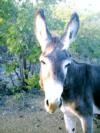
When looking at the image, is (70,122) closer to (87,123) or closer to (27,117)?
(87,123)

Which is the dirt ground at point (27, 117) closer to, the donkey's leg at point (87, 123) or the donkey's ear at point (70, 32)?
the donkey's leg at point (87, 123)

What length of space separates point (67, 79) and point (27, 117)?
2561 millimetres

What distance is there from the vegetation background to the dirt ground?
1.65 feet

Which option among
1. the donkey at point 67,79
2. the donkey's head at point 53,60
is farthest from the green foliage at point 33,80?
the donkey's head at point 53,60

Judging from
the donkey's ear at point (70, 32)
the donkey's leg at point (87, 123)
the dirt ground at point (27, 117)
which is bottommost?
the dirt ground at point (27, 117)

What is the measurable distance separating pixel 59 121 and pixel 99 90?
79.7 inches

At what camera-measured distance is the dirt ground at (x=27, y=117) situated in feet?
20.3

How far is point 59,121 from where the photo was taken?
6621 millimetres

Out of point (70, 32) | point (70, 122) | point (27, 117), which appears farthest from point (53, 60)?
point (27, 117)

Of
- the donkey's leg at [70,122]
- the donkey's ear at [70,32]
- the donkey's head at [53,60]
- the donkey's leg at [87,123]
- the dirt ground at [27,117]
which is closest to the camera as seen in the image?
the donkey's head at [53,60]

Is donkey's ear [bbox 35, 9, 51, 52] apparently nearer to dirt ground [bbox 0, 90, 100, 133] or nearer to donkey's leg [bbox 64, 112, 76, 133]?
donkey's leg [bbox 64, 112, 76, 133]

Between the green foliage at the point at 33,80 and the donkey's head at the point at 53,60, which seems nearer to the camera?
the donkey's head at the point at 53,60

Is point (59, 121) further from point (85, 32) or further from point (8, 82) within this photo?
point (85, 32)

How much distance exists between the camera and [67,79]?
4.50 metres
